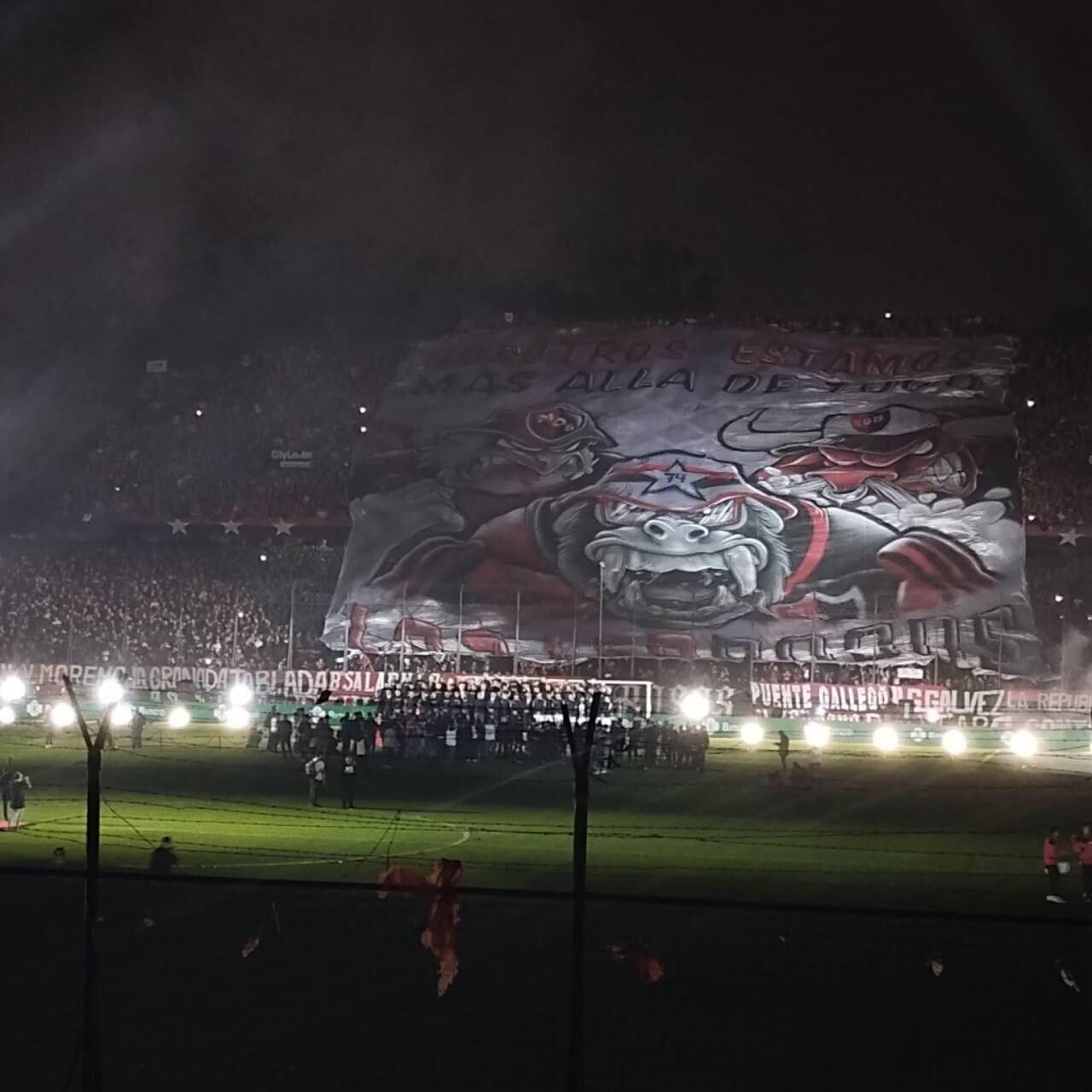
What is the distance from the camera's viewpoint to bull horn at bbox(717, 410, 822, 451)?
1779 inches

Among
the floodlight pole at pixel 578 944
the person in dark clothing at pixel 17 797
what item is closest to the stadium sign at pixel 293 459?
the person in dark clothing at pixel 17 797

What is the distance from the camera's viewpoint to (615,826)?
19734 millimetres

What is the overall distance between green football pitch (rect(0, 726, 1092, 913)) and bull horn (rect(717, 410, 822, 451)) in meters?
19.1

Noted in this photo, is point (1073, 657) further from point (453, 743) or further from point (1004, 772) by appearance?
point (453, 743)

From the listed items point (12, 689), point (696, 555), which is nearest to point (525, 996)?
point (12, 689)

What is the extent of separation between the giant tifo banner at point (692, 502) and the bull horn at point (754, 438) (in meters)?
0.06

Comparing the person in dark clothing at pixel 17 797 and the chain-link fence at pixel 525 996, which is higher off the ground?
the person in dark clothing at pixel 17 797

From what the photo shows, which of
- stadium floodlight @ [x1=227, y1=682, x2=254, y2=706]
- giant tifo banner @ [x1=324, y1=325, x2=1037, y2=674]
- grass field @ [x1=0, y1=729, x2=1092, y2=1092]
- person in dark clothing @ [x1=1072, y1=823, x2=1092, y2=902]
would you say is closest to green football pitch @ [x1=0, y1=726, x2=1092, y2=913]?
grass field @ [x1=0, y1=729, x2=1092, y2=1092]

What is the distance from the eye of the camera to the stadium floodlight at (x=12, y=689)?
32.6m

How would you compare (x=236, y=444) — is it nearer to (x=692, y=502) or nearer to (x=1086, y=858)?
(x=692, y=502)

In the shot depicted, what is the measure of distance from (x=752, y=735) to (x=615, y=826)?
12.0 m

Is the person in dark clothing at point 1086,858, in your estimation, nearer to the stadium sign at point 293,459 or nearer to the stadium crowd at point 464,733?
the stadium crowd at point 464,733

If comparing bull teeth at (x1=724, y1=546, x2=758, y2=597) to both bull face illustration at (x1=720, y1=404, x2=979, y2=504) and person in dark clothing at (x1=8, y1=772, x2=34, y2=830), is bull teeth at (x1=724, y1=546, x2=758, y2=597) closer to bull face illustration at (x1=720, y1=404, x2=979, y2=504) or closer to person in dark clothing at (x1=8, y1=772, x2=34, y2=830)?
bull face illustration at (x1=720, y1=404, x2=979, y2=504)

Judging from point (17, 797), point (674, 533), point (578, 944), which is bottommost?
point (17, 797)
